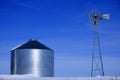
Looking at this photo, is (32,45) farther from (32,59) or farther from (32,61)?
(32,61)

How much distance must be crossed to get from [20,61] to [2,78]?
54.2 ft

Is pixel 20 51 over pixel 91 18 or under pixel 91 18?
under

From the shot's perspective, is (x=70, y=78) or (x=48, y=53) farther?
(x=48, y=53)

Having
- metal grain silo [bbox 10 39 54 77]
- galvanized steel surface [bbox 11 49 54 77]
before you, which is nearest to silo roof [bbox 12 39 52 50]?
metal grain silo [bbox 10 39 54 77]

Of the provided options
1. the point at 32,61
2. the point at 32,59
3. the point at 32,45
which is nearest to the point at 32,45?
the point at 32,45

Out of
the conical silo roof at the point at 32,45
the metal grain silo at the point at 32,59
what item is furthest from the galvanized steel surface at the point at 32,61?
the conical silo roof at the point at 32,45

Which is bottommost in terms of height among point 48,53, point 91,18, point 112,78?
point 112,78

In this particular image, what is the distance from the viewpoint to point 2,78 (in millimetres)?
56875

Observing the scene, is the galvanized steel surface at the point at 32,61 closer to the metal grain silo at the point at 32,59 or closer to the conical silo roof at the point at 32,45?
the metal grain silo at the point at 32,59

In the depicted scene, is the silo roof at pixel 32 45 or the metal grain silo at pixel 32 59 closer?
the metal grain silo at pixel 32 59

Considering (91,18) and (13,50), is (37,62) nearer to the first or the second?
(13,50)

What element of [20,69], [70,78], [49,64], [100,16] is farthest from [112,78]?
[20,69]

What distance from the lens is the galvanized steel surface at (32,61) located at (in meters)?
72.6

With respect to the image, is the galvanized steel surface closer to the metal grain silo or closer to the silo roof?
the metal grain silo
